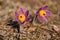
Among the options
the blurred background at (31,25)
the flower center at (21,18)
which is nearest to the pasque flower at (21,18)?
the flower center at (21,18)

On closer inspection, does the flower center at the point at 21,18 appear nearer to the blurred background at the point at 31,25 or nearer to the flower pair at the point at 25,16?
the flower pair at the point at 25,16

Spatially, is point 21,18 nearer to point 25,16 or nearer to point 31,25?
point 25,16

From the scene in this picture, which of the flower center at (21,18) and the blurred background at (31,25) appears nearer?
the flower center at (21,18)

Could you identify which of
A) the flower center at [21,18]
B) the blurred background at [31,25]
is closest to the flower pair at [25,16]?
the flower center at [21,18]

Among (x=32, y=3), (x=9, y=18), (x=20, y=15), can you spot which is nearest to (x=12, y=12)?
(x=9, y=18)

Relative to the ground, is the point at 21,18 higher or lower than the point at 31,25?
higher

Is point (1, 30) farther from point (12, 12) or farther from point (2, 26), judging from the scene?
point (12, 12)

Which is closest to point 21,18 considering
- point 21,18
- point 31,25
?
point 21,18

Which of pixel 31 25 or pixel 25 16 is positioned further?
pixel 31 25

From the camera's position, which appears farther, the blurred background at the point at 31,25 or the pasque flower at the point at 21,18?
the blurred background at the point at 31,25
